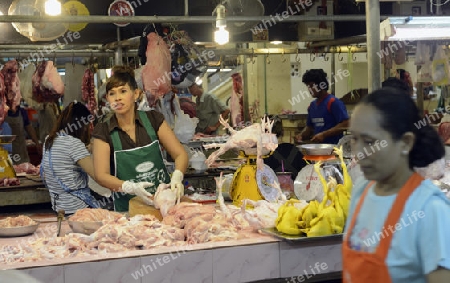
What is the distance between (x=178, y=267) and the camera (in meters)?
3.17

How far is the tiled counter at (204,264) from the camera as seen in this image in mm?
3023

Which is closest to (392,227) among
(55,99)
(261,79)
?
(55,99)

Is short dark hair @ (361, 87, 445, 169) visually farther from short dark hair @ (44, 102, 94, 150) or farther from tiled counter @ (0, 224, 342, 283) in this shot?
short dark hair @ (44, 102, 94, 150)

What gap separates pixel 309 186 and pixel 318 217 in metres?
0.71

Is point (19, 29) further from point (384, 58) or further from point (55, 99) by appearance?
point (384, 58)

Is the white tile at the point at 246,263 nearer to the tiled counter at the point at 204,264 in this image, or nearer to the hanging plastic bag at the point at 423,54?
the tiled counter at the point at 204,264

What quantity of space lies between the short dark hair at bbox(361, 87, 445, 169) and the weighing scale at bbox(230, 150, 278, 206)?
6.98 ft

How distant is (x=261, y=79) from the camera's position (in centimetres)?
1164

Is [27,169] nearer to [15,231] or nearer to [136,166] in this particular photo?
[136,166]

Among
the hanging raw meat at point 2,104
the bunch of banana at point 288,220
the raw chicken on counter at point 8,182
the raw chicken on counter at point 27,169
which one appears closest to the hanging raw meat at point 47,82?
the hanging raw meat at point 2,104

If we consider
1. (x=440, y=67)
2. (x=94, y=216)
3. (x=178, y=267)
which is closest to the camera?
(x=178, y=267)

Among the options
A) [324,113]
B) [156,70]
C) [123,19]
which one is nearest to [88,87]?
[156,70]

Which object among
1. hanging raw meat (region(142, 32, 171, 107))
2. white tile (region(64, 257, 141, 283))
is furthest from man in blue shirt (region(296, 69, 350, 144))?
white tile (region(64, 257, 141, 283))

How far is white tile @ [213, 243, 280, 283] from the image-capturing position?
10.6 ft
